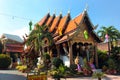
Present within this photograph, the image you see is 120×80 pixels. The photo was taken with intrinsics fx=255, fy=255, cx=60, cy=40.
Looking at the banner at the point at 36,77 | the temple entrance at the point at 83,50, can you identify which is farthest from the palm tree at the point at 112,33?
the banner at the point at 36,77

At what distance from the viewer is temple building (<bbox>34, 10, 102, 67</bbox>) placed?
97.1 ft

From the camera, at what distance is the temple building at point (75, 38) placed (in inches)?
1166

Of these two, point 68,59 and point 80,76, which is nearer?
point 80,76

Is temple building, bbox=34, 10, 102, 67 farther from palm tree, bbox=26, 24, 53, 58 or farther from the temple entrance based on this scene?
palm tree, bbox=26, 24, 53, 58

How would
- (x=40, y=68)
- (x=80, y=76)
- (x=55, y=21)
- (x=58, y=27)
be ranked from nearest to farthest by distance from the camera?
(x=80, y=76) < (x=40, y=68) < (x=58, y=27) < (x=55, y=21)

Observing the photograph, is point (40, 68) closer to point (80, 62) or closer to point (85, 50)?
point (80, 62)

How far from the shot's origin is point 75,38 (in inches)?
1168

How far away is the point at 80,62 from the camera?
1209 inches

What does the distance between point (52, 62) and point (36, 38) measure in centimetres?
389

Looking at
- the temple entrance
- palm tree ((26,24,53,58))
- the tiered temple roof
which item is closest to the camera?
palm tree ((26,24,53,58))

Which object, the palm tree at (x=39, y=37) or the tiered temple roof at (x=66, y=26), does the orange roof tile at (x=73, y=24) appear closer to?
the tiered temple roof at (x=66, y=26)

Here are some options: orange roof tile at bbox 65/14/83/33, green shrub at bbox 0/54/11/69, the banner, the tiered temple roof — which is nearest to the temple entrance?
the tiered temple roof

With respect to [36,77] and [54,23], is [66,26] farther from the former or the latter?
[36,77]

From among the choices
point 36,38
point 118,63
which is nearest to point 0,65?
point 36,38
